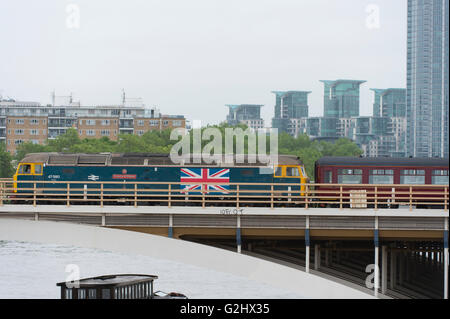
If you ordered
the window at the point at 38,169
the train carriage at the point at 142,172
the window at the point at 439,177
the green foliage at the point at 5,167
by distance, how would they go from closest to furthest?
the train carriage at the point at 142,172 → the window at the point at 439,177 → the window at the point at 38,169 → the green foliage at the point at 5,167

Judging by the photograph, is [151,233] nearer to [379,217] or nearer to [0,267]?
[379,217]

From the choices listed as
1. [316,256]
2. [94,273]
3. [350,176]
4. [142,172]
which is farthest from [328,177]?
[94,273]

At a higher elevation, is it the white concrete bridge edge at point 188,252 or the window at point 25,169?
the window at point 25,169

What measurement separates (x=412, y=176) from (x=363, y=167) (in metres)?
2.94

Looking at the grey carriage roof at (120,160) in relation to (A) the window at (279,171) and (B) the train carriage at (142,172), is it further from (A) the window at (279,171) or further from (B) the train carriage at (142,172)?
(A) the window at (279,171)

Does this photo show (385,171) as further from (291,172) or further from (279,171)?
(279,171)

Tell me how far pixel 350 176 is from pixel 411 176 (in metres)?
3.60

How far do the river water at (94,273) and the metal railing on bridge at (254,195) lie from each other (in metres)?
23.1

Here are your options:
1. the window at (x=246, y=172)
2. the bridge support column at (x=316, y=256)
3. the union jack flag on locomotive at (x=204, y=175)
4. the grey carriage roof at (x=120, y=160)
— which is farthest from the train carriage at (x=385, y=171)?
the bridge support column at (x=316, y=256)

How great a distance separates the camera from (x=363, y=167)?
52.4 metres

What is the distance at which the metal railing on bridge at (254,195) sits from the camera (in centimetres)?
3753
